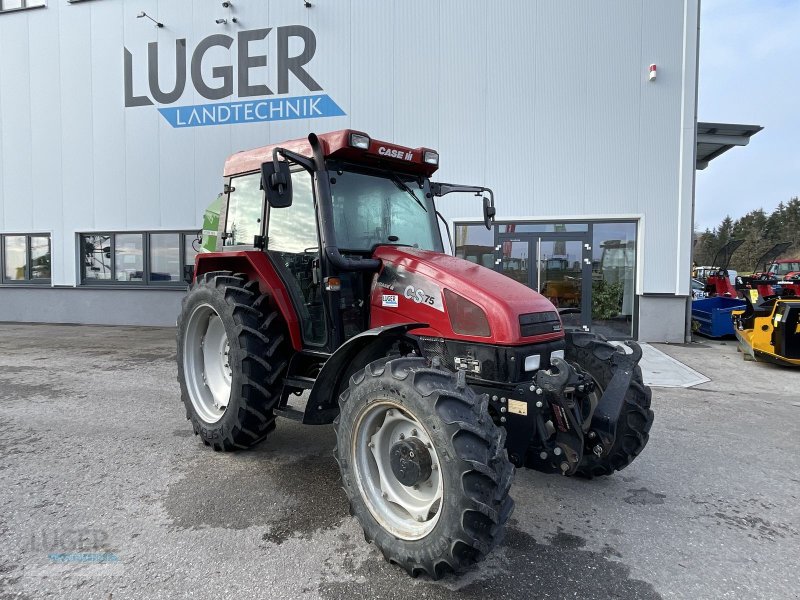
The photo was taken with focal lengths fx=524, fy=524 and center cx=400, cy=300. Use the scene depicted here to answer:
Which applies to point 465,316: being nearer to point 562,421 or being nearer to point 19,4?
point 562,421

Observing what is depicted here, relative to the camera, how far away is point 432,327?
10.7 ft

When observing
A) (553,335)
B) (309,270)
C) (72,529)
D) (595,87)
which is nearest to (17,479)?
(72,529)

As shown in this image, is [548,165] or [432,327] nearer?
[432,327]

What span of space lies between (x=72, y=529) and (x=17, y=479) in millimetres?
1070

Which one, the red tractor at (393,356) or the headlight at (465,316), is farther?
the headlight at (465,316)

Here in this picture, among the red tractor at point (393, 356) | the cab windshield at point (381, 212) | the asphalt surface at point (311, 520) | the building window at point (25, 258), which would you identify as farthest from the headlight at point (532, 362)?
the building window at point (25, 258)

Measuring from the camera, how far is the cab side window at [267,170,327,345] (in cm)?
377

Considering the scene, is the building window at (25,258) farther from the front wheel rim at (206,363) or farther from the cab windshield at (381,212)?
the cab windshield at (381,212)

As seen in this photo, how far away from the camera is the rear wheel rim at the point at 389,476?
2.73 m

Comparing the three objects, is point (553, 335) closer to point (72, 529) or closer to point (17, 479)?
point (72, 529)

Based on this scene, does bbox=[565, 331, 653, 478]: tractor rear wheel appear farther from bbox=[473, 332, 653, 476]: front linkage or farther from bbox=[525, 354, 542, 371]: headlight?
bbox=[525, 354, 542, 371]: headlight

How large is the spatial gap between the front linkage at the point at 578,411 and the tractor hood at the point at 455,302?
0.28 meters

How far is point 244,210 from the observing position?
4527 millimetres

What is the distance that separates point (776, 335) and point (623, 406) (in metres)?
6.44
